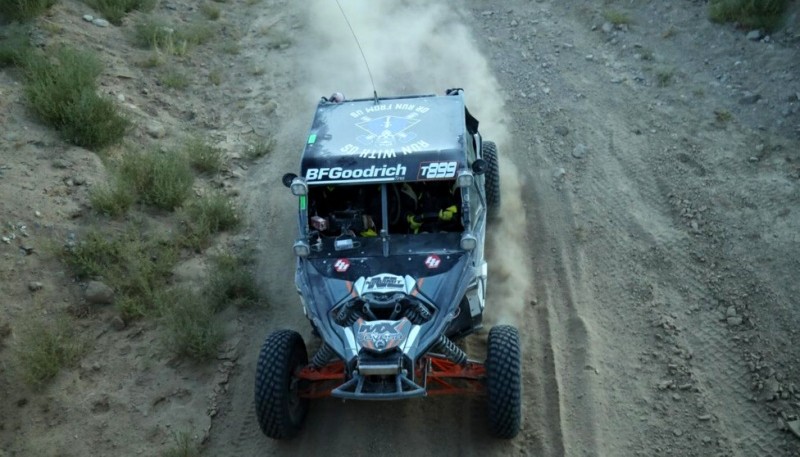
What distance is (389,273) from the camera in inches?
255

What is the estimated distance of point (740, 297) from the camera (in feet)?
24.0

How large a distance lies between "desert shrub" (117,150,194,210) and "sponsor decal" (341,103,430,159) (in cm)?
283

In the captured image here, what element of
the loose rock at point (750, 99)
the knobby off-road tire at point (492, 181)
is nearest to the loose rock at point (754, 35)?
the loose rock at point (750, 99)

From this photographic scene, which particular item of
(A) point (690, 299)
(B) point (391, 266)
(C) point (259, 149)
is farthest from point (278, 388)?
(C) point (259, 149)

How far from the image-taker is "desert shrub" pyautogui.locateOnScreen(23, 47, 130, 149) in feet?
30.4

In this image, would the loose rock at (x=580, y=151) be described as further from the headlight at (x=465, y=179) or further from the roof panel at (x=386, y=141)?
the headlight at (x=465, y=179)

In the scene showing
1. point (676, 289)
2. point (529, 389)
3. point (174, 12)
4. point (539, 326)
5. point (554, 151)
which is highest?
point (174, 12)

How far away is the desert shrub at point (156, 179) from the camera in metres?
8.98

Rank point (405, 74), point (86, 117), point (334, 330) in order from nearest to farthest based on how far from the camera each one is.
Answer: point (334, 330) → point (86, 117) → point (405, 74)

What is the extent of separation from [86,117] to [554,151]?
6.48 metres

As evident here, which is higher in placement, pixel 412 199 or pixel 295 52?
→ pixel 295 52

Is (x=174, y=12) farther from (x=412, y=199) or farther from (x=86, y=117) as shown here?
(x=412, y=199)

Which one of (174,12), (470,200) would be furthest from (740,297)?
(174,12)

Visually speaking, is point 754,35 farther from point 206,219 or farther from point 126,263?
point 126,263
